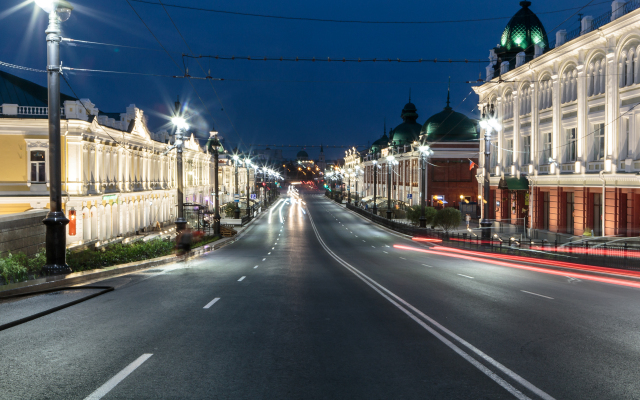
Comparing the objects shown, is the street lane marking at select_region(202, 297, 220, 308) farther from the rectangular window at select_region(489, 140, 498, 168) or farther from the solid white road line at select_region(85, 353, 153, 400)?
the rectangular window at select_region(489, 140, 498, 168)

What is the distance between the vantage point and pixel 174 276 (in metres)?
17.2

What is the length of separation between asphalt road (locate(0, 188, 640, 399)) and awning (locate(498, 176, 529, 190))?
29953mm

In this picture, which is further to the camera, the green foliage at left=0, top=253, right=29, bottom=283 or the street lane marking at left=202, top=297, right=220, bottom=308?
the green foliage at left=0, top=253, right=29, bottom=283

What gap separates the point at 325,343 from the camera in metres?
8.41

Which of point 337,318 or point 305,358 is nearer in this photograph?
point 305,358

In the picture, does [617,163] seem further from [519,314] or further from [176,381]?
[176,381]

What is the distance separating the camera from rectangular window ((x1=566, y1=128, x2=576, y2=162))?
3753 centimetres

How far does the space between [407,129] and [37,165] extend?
3185 inches

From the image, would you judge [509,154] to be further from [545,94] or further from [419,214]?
[419,214]

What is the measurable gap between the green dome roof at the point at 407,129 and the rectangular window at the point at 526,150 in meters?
52.9

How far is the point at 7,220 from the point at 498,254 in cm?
2461

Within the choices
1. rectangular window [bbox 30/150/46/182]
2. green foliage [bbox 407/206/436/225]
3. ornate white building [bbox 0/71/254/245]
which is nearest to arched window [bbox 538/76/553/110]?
green foliage [bbox 407/206/436/225]

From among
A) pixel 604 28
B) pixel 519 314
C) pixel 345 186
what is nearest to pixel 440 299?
pixel 519 314

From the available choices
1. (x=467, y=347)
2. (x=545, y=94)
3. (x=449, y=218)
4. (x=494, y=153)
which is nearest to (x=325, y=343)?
(x=467, y=347)
